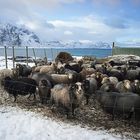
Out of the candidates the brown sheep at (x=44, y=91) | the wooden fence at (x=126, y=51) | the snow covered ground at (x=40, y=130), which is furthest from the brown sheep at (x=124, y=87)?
the wooden fence at (x=126, y=51)

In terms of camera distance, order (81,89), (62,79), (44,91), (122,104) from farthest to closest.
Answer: (62,79), (44,91), (81,89), (122,104)

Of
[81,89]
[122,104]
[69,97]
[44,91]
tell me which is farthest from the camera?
[44,91]

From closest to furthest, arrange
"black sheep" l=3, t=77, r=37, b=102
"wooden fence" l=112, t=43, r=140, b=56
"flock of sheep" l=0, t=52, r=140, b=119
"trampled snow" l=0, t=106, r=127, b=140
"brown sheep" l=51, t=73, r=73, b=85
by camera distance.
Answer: "trampled snow" l=0, t=106, r=127, b=140 < "flock of sheep" l=0, t=52, r=140, b=119 < "black sheep" l=3, t=77, r=37, b=102 < "brown sheep" l=51, t=73, r=73, b=85 < "wooden fence" l=112, t=43, r=140, b=56

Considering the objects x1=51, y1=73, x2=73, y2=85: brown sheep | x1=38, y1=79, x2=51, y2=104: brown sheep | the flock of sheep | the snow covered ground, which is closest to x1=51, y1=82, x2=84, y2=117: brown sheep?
the flock of sheep

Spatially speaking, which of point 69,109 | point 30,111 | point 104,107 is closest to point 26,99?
point 30,111

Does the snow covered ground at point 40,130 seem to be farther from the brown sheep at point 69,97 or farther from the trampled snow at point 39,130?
the brown sheep at point 69,97

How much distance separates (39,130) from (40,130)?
3cm

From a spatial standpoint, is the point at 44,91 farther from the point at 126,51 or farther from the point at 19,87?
the point at 126,51

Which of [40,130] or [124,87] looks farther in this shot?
[124,87]

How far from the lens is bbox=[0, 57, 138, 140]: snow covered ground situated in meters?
9.45

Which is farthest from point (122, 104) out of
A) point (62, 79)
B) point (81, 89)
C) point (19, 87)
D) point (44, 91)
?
point (62, 79)

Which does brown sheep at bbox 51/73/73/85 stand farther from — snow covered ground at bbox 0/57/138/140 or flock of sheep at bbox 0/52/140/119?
snow covered ground at bbox 0/57/138/140

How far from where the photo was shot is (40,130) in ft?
32.7

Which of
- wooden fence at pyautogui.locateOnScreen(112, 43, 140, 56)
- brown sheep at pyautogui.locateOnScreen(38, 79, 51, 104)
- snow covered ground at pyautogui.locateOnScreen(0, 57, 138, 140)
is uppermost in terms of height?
wooden fence at pyautogui.locateOnScreen(112, 43, 140, 56)
